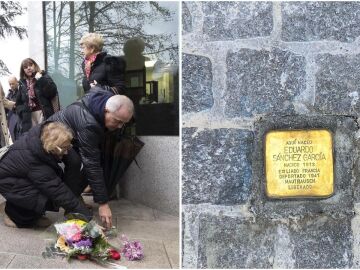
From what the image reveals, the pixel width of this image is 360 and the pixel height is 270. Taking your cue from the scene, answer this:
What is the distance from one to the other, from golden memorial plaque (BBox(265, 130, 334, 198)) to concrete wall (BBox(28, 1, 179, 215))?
77.8 inches

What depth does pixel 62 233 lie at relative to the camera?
2.87 meters

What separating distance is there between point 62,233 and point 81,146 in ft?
2.26

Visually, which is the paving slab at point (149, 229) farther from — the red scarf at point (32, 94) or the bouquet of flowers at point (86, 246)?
the red scarf at point (32, 94)

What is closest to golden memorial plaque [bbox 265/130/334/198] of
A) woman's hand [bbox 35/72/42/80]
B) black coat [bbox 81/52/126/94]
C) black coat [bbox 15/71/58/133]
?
black coat [bbox 81/52/126/94]

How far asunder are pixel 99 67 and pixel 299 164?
2312 mm

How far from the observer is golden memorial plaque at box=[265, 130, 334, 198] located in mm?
2170

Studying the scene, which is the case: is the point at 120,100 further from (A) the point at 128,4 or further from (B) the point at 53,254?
(A) the point at 128,4

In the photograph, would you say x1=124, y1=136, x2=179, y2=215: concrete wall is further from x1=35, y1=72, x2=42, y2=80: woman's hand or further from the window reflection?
x1=35, y1=72, x2=42, y2=80: woman's hand

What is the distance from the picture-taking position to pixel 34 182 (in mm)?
3186

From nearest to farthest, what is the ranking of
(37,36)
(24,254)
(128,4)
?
(24,254), (128,4), (37,36)

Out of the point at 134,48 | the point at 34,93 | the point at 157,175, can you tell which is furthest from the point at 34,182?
the point at 134,48

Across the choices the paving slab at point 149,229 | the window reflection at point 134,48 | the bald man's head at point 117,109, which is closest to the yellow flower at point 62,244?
the paving slab at point 149,229

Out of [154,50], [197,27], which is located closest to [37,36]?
[154,50]

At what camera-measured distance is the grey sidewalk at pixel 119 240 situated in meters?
2.71
